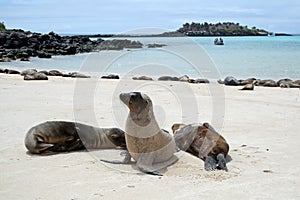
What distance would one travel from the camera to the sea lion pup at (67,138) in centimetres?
651

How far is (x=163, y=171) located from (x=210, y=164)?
0.61 meters

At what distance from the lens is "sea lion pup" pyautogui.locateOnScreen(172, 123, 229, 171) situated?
5660mm

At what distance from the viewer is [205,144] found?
20.1 ft

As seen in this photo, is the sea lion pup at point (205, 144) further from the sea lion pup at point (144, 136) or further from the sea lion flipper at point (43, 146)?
the sea lion flipper at point (43, 146)

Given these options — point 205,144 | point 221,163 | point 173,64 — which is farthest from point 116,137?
point 173,64

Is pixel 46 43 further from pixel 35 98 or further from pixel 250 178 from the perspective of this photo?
pixel 250 178

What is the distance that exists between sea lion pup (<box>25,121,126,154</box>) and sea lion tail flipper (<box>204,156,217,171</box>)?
1.72 metres

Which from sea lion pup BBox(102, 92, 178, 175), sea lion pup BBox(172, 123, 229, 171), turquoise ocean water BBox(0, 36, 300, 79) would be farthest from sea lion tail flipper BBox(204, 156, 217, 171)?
turquoise ocean water BBox(0, 36, 300, 79)

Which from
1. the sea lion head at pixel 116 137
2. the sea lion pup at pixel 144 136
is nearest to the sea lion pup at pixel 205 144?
→ the sea lion pup at pixel 144 136

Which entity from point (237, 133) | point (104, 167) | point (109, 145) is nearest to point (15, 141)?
point (109, 145)

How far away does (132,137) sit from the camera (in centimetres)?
573

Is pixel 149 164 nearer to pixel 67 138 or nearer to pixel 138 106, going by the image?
pixel 138 106

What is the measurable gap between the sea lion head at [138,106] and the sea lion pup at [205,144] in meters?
0.93

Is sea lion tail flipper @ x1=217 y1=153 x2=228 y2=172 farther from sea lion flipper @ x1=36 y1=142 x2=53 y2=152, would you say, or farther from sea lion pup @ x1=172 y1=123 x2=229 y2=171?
sea lion flipper @ x1=36 y1=142 x2=53 y2=152
